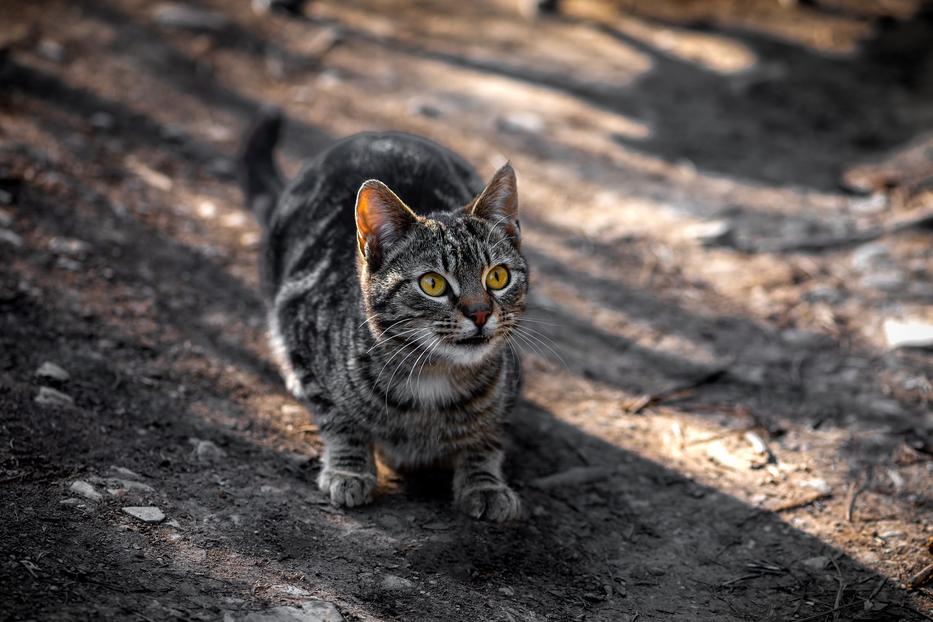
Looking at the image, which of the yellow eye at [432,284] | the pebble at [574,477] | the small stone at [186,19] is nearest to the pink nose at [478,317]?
the yellow eye at [432,284]

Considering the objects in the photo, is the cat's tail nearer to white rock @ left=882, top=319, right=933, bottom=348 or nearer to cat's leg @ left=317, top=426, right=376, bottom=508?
cat's leg @ left=317, top=426, right=376, bottom=508

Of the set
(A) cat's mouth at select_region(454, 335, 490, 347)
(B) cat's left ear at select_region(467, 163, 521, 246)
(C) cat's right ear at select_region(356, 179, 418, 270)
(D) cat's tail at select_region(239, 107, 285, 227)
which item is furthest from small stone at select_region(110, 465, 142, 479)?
(D) cat's tail at select_region(239, 107, 285, 227)

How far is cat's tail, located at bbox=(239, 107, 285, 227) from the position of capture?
4.61 meters

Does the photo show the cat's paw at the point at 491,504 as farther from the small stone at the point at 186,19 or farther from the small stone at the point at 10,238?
the small stone at the point at 186,19

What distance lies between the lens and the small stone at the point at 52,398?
10.1 feet

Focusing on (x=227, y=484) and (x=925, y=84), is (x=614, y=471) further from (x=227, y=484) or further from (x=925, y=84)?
(x=925, y=84)

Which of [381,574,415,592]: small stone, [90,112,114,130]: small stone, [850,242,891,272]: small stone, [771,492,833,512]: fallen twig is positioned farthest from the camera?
[90,112,114,130]: small stone

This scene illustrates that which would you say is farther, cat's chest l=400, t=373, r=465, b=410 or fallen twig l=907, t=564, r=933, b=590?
cat's chest l=400, t=373, r=465, b=410

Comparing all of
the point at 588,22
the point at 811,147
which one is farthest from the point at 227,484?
the point at 588,22

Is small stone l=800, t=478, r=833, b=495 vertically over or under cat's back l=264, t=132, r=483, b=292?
under

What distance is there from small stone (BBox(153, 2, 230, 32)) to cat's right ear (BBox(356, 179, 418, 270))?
15.7 ft

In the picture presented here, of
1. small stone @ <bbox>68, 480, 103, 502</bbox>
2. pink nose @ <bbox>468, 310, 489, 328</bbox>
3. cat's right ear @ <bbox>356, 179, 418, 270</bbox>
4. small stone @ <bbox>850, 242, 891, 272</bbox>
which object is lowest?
small stone @ <bbox>68, 480, 103, 502</bbox>

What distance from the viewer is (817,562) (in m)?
2.96

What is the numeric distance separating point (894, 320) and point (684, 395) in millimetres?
1286
